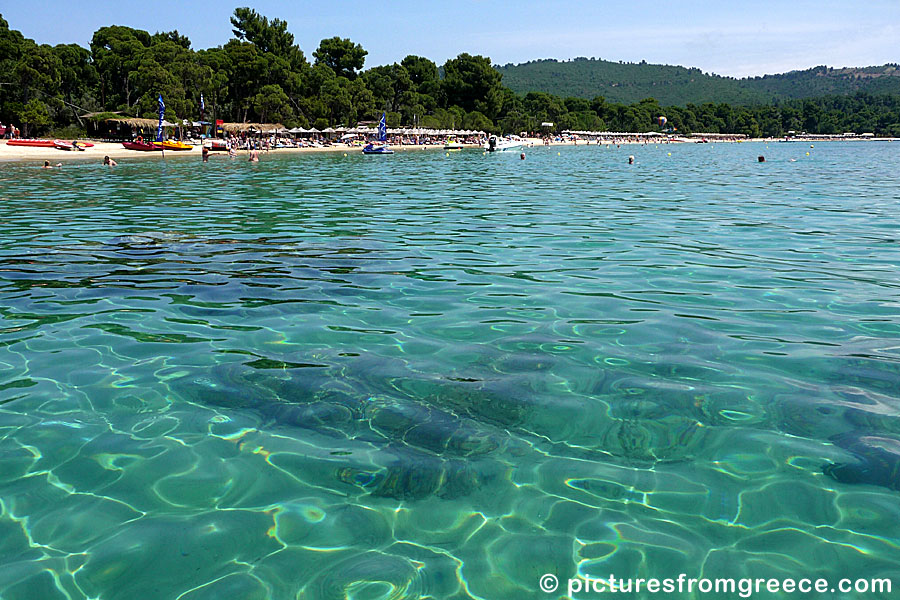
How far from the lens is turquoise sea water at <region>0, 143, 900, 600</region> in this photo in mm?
3668

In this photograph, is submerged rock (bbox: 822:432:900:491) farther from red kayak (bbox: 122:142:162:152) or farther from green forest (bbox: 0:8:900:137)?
green forest (bbox: 0:8:900:137)

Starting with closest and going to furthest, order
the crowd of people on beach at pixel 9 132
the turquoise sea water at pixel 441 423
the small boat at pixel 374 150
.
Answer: the turquoise sea water at pixel 441 423 < the crowd of people on beach at pixel 9 132 < the small boat at pixel 374 150

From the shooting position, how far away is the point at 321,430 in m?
5.11

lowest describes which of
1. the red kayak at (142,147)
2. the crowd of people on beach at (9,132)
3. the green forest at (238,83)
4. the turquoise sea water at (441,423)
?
the turquoise sea water at (441,423)

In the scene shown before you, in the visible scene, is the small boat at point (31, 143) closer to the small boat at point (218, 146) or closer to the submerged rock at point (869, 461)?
the small boat at point (218, 146)

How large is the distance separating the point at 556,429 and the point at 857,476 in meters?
2.03

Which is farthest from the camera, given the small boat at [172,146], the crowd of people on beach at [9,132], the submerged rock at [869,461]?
the crowd of people on beach at [9,132]

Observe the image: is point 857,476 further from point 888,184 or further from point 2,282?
point 888,184

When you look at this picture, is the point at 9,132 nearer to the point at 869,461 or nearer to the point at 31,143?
the point at 31,143

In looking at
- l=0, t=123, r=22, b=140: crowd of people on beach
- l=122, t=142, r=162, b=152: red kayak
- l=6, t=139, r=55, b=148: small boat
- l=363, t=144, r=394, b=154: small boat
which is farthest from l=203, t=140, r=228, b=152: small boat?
l=0, t=123, r=22, b=140: crowd of people on beach

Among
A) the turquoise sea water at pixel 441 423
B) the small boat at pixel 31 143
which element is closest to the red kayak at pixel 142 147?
the small boat at pixel 31 143

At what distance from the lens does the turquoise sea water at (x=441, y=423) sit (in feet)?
12.0

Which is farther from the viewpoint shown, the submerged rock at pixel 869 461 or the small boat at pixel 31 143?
the small boat at pixel 31 143

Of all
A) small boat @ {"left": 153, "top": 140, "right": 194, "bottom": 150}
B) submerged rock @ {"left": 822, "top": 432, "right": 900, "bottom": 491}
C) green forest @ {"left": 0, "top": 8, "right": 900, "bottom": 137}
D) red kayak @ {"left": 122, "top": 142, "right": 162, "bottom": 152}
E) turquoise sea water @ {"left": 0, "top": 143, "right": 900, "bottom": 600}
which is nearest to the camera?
turquoise sea water @ {"left": 0, "top": 143, "right": 900, "bottom": 600}
